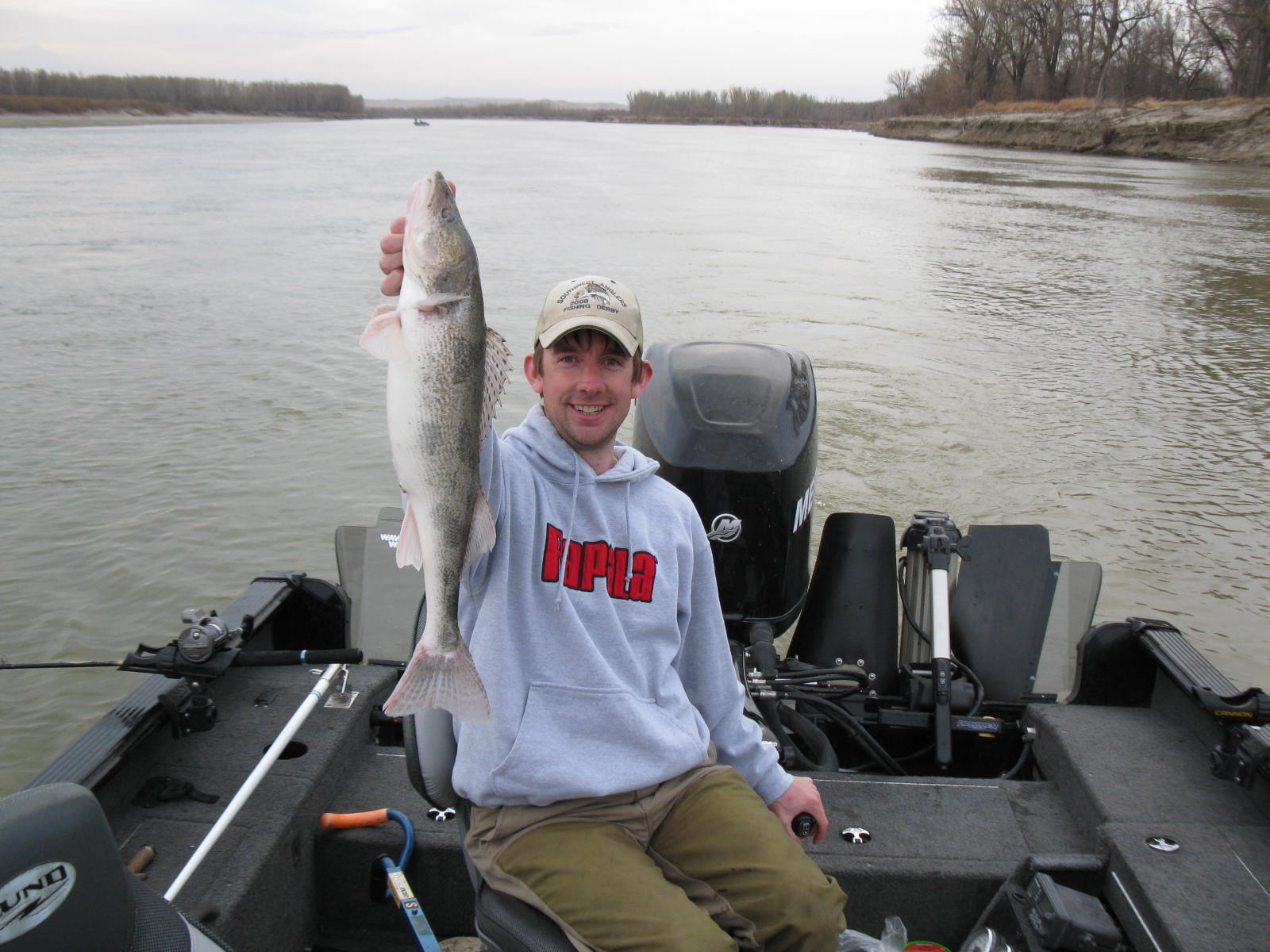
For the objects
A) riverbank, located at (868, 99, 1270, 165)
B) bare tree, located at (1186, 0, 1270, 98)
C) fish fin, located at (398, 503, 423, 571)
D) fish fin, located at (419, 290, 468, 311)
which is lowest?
fish fin, located at (398, 503, 423, 571)

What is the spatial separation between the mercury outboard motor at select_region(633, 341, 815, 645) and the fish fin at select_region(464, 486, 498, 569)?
1726 mm

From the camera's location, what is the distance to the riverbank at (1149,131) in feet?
144

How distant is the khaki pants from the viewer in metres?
1.88

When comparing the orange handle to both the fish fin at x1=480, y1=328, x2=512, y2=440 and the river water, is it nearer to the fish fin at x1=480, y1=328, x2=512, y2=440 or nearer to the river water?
the fish fin at x1=480, y1=328, x2=512, y2=440

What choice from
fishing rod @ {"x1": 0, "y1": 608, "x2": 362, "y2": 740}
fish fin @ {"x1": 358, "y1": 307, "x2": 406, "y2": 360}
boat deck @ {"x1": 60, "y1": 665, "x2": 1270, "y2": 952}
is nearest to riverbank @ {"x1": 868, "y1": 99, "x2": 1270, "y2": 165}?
boat deck @ {"x1": 60, "y1": 665, "x2": 1270, "y2": 952}

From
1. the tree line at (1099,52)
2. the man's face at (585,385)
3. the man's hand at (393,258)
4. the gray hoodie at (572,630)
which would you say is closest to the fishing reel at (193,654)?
the gray hoodie at (572,630)

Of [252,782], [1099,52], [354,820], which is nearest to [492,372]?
[252,782]

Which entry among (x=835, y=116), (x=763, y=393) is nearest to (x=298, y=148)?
(x=763, y=393)

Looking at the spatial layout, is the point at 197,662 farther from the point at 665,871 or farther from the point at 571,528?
the point at 665,871

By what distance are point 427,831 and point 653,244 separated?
18.0 m

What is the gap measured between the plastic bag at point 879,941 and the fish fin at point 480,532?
1304mm

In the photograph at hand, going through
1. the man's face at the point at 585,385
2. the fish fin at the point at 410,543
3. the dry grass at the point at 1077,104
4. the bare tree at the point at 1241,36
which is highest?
the bare tree at the point at 1241,36

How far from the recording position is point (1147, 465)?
8781mm

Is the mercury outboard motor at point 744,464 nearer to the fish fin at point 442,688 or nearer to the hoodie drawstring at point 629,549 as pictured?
the hoodie drawstring at point 629,549
